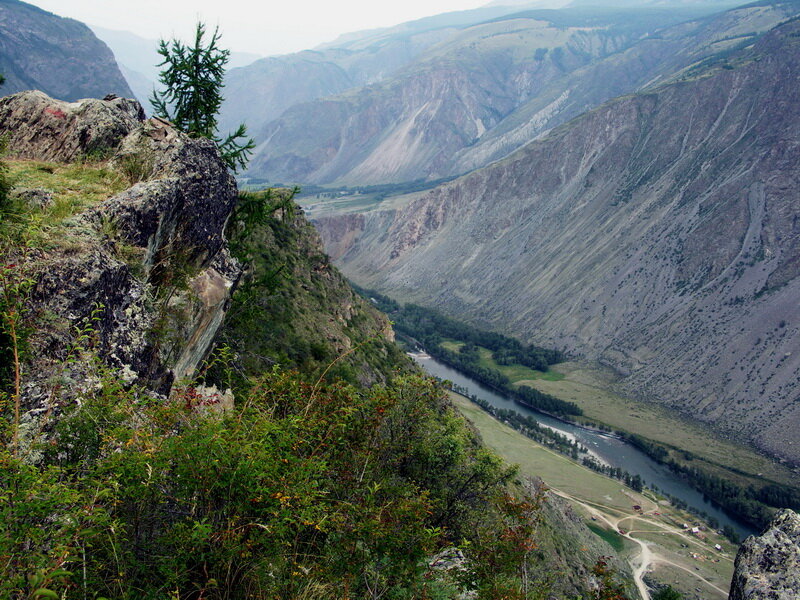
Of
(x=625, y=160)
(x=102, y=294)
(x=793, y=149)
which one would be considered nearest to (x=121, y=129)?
(x=102, y=294)

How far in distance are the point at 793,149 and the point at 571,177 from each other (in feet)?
176

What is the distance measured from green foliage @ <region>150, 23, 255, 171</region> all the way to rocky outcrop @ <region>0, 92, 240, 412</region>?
78.9 inches

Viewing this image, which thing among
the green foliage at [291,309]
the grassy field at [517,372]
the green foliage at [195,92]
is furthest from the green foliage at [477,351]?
the green foliage at [195,92]

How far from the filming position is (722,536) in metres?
58.7

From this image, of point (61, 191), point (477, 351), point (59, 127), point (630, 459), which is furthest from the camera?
point (477, 351)

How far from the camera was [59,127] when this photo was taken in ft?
43.2

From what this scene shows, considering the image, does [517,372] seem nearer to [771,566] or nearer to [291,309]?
[291,309]

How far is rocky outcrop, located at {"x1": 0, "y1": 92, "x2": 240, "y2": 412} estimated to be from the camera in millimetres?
6465

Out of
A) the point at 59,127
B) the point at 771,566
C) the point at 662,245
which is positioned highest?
the point at 59,127

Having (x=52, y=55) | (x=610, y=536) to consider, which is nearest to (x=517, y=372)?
(x=610, y=536)

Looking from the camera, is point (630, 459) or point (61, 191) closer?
point (61, 191)

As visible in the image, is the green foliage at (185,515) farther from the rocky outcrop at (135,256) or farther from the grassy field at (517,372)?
the grassy field at (517,372)

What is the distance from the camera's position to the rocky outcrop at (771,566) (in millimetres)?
13953

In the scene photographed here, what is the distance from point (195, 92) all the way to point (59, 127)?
5.02 metres
